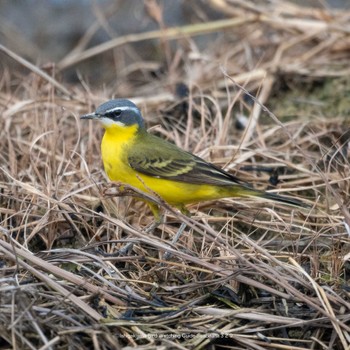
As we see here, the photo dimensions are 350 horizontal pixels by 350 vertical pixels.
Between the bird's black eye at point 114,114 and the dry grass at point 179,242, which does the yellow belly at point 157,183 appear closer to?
the dry grass at point 179,242

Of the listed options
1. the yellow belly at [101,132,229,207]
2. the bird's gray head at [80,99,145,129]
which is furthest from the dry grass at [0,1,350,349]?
the bird's gray head at [80,99,145,129]

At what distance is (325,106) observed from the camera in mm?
7383

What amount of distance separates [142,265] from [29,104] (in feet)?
7.99

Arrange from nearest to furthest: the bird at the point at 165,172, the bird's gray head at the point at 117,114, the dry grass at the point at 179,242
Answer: the dry grass at the point at 179,242 → the bird at the point at 165,172 → the bird's gray head at the point at 117,114

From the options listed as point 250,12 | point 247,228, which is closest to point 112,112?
point 247,228

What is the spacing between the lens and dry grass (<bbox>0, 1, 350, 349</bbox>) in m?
4.13

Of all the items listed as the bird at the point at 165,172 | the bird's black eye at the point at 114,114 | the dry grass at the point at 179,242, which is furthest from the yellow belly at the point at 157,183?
the bird's black eye at the point at 114,114

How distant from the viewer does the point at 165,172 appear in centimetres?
548

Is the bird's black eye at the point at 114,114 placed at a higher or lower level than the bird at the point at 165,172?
higher

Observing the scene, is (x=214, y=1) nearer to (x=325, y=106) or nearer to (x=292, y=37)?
(x=292, y=37)

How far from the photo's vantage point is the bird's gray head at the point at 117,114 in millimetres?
5602

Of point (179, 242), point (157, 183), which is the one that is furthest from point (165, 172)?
point (179, 242)

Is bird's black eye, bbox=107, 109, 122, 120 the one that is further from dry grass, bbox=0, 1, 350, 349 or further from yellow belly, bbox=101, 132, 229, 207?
dry grass, bbox=0, 1, 350, 349

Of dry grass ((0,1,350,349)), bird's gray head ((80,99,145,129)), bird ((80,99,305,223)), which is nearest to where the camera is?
dry grass ((0,1,350,349))
